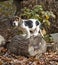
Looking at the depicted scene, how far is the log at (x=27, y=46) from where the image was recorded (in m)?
11.3

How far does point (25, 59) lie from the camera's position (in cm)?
1092

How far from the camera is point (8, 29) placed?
1364cm

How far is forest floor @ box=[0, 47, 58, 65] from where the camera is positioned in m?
10.3

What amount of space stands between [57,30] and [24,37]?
12.0 ft

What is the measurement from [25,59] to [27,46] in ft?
1.73

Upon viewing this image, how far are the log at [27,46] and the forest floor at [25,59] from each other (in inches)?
8.2

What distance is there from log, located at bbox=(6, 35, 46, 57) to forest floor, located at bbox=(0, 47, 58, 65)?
0.68 feet

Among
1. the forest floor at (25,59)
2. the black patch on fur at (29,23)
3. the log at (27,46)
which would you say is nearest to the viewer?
the forest floor at (25,59)

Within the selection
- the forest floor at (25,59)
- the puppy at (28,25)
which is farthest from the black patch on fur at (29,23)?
the forest floor at (25,59)

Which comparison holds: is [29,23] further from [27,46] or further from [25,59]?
[25,59]

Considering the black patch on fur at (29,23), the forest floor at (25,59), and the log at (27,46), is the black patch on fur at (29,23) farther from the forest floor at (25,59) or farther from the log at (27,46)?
the forest floor at (25,59)

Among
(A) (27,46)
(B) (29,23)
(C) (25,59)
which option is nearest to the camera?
(C) (25,59)

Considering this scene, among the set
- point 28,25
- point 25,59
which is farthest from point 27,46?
point 28,25

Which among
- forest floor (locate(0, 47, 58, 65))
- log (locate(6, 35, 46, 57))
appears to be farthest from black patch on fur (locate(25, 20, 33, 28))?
forest floor (locate(0, 47, 58, 65))
